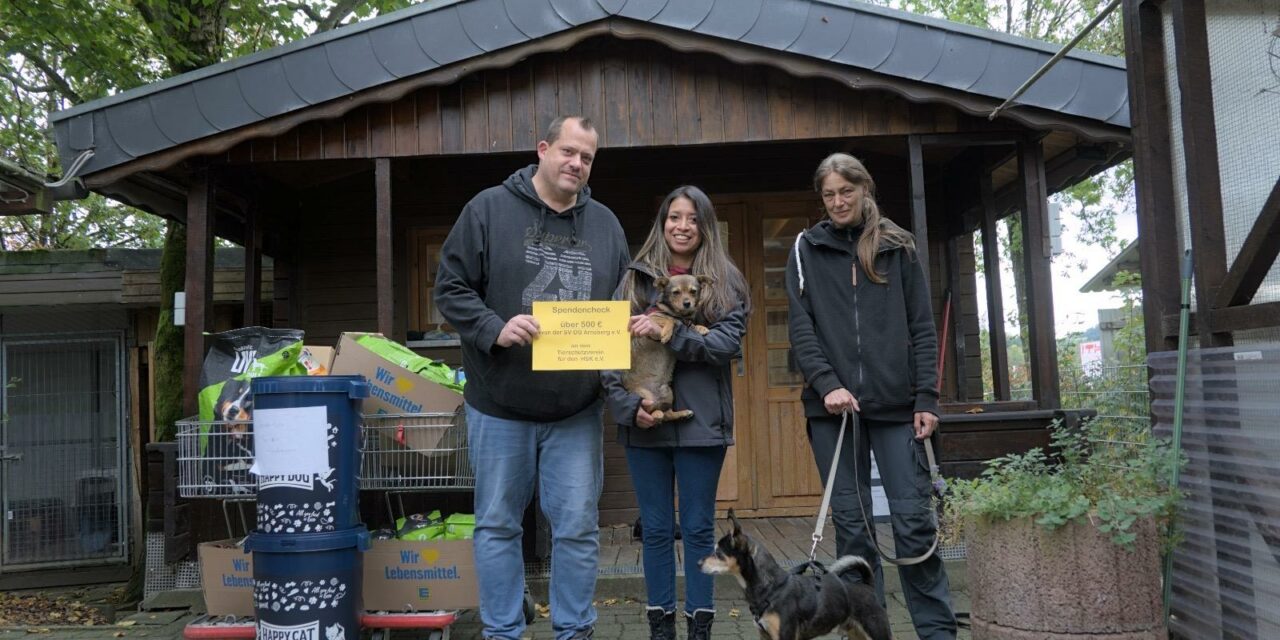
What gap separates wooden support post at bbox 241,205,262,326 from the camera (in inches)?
261

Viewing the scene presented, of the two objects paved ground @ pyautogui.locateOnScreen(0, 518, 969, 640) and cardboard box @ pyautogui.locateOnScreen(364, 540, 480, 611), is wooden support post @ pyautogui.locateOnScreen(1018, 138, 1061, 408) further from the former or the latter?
cardboard box @ pyautogui.locateOnScreen(364, 540, 480, 611)

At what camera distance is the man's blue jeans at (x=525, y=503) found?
10.1 feet

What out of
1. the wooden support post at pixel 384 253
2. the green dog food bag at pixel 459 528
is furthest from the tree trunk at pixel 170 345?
the green dog food bag at pixel 459 528

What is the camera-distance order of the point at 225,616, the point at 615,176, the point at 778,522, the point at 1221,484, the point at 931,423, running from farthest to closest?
the point at 615,176 → the point at 778,522 → the point at 225,616 → the point at 931,423 → the point at 1221,484

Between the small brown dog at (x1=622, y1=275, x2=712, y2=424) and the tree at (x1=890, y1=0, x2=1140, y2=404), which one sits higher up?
the tree at (x1=890, y1=0, x2=1140, y2=404)

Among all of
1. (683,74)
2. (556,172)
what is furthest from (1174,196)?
(683,74)

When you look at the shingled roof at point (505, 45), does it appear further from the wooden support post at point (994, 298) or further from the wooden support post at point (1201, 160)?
the wooden support post at point (1201, 160)

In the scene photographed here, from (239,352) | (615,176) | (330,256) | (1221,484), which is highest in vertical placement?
(615,176)

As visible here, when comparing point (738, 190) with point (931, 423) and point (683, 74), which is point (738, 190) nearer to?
point (683, 74)

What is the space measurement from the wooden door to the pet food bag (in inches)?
146

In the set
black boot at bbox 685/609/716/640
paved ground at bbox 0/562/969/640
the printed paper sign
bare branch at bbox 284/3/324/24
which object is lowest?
paved ground at bbox 0/562/969/640

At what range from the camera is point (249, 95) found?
5230mm

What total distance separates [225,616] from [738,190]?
15.8ft

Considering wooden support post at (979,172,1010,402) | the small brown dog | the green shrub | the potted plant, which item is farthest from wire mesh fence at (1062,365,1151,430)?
the small brown dog
